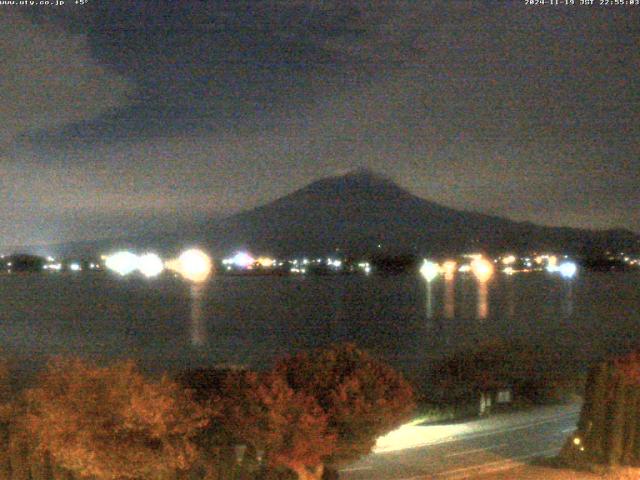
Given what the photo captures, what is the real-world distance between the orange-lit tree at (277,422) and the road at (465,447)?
3652 millimetres

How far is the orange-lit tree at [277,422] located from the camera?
11211 millimetres

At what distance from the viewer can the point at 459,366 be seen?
113ft

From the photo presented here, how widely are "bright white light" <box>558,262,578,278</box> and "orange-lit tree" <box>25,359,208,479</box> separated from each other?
146m

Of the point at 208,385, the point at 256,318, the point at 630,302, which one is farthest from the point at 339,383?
the point at 630,302

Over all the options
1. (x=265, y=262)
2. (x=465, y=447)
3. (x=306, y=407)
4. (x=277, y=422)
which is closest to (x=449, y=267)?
(x=265, y=262)

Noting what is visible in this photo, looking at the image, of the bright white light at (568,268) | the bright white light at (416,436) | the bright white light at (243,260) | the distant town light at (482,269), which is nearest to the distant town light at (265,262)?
the bright white light at (243,260)

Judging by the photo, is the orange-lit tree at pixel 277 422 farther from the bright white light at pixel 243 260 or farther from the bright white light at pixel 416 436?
the bright white light at pixel 243 260

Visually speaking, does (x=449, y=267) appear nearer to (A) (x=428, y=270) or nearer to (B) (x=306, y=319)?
(A) (x=428, y=270)

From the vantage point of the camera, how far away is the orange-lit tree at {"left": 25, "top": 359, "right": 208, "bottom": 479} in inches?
404

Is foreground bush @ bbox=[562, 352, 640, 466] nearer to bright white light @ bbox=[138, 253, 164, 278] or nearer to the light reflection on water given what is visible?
the light reflection on water

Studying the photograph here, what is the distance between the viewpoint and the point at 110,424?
10328 millimetres

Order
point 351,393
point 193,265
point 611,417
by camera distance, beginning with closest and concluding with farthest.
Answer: point 351,393 < point 611,417 < point 193,265

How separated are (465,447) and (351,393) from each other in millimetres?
7180

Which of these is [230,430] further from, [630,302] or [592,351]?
[630,302]
